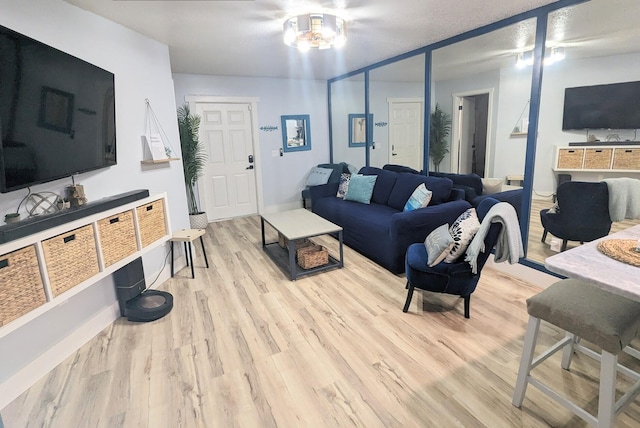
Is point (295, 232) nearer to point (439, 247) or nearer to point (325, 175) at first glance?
point (439, 247)

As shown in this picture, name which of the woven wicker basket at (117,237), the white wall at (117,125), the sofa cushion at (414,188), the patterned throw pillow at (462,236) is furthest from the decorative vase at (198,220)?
the patterned throw pillow at (462,236)

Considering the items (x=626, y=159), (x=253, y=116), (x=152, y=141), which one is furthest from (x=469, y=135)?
(x=152, y=141)

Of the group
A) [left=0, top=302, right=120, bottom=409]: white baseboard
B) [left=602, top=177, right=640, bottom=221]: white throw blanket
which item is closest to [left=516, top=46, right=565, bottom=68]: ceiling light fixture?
[left=602, top=177, right=640, bottom=221]: white throw blanket

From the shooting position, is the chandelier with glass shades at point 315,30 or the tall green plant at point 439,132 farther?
the tall green plant at point 439,132

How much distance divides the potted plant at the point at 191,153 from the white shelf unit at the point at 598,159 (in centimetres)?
489

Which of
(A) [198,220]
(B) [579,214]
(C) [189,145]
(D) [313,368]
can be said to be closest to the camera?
(D) [313,368]

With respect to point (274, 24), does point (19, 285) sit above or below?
below

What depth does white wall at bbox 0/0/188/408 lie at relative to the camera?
5.97 feet

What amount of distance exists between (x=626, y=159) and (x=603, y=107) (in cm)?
70

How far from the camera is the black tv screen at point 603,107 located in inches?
148

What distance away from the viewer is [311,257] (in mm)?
3270

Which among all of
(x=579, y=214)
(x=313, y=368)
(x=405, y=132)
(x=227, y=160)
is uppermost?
(x=405, y=132)

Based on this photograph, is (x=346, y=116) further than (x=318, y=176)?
Yes

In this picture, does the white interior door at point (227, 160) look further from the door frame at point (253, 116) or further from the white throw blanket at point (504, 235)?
the white throw blanket at point (504, 235)
